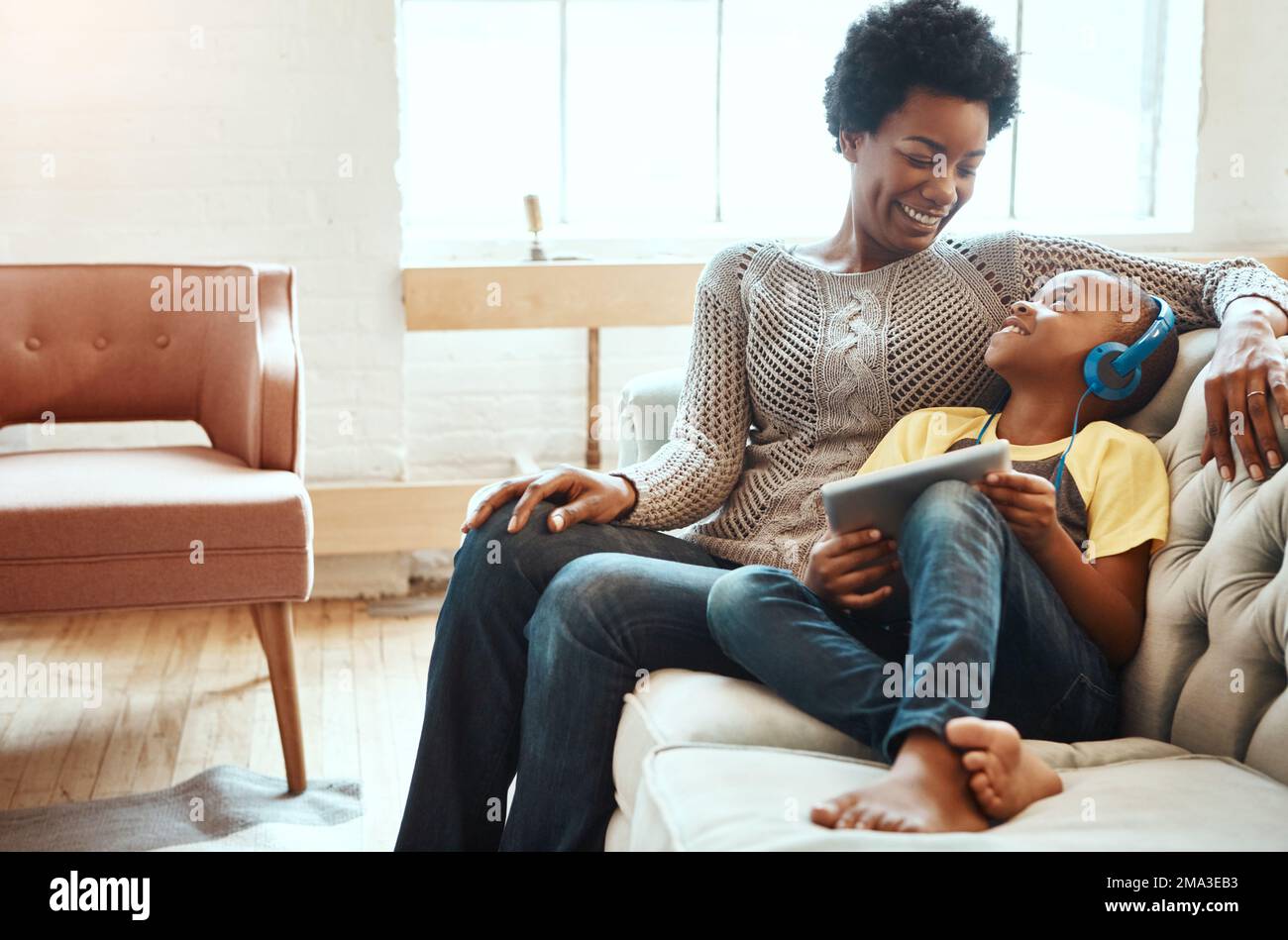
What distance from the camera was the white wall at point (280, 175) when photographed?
289 cm

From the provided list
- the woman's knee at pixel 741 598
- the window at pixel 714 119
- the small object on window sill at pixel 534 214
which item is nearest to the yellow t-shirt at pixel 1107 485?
the woman's knee at pixel 741 598

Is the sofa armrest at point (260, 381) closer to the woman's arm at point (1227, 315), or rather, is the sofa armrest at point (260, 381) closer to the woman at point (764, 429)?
the woman at point (764, 429)

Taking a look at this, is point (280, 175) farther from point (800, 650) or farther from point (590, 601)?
point (800, 650)

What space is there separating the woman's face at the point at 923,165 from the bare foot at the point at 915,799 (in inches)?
32.6

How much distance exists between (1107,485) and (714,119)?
7.01ft

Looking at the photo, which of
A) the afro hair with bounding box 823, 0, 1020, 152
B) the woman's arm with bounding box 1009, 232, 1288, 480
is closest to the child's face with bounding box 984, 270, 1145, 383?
the woman's arm with bounding box 1009, 232, 1288, 480

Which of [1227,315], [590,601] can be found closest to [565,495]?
[590,601]

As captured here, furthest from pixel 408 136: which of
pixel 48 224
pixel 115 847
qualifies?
pixel 115 847

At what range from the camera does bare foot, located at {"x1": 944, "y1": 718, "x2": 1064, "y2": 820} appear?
110 centimetres

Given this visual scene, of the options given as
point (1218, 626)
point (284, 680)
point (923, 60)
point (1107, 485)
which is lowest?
point (284, 680)

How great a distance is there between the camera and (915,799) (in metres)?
1.07

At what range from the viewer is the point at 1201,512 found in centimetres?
139
